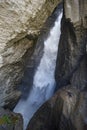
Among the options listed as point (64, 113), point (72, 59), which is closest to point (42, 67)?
point (72, 59)

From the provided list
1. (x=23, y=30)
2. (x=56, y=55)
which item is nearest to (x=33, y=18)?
(x=23, y=30)

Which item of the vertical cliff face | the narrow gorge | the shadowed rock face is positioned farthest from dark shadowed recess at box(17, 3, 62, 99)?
the shadowed rock face

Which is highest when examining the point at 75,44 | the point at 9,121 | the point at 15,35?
the point at 15,35

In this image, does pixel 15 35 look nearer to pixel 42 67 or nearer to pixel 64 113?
pixel 64 113

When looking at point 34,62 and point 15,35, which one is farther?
point 34,62

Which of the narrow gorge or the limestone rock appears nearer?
the limestone rock

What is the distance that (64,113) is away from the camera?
9234 mm

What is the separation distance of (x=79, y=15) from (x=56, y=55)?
2.93 m

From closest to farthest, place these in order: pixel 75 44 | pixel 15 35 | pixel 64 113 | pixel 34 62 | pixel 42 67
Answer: pixel 15 35, pixel 64 113, pixel 75 44, pixel 34 62, pixel 42 67

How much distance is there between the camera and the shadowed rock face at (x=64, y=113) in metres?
9.08

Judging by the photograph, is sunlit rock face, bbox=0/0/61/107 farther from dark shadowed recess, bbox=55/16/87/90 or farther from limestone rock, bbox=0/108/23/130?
dark shadowed recess, bbox=55/16/87/90

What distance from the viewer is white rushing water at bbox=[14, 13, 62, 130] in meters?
12.5

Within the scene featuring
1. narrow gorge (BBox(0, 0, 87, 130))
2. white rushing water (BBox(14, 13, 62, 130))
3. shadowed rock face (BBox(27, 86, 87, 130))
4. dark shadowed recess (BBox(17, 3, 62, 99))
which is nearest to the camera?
narrow gorge (BBox(0, 0, 87, 130))

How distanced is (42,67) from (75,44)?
8.91 feet
